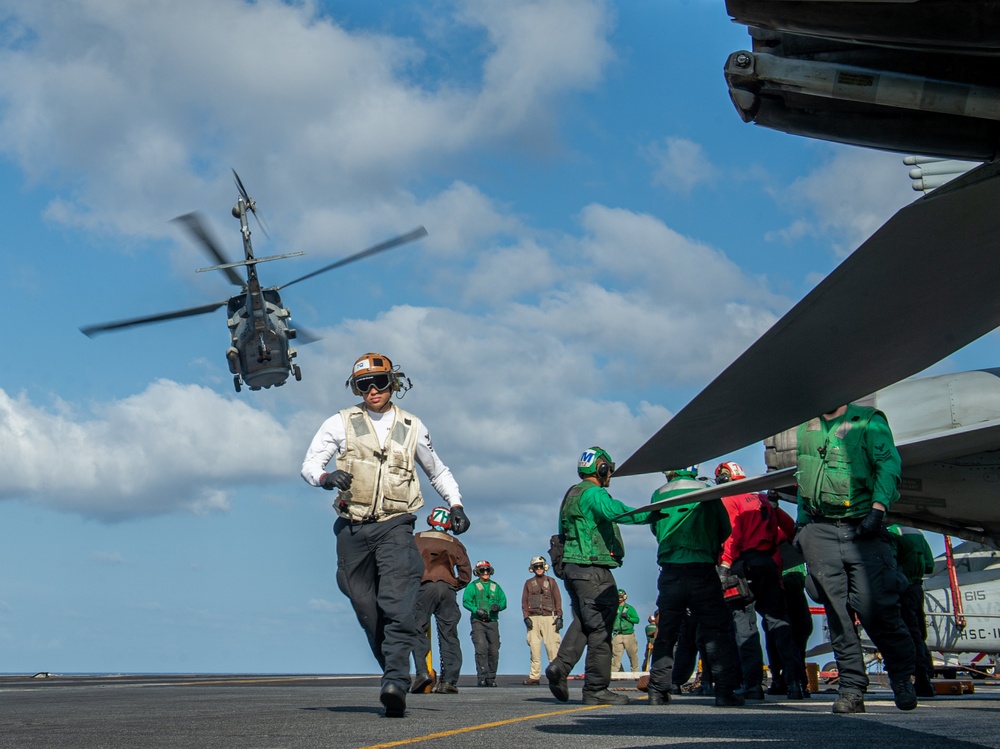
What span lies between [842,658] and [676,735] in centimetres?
205

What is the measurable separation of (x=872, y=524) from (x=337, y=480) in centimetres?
299

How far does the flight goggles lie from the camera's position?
687cm

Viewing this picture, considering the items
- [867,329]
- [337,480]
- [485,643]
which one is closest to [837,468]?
[337,480]

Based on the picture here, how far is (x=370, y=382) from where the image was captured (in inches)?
271

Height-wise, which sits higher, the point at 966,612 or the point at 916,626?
the point at 966,612

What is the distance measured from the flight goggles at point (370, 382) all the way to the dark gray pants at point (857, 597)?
106 inches

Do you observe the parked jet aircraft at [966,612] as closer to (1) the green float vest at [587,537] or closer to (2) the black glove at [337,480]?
(1) the green float vest at [587,537]

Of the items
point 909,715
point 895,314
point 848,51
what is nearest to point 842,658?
point 909,715

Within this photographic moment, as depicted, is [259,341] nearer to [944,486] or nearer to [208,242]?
[208,242]

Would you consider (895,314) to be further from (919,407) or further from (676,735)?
(919,407)

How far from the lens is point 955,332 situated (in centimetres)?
276

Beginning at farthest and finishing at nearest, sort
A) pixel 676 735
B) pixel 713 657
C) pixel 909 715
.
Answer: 1. pixel 713 657
2. pixel 909 715
3. pixel 676 735

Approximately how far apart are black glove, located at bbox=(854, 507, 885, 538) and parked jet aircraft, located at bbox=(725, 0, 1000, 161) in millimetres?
4234

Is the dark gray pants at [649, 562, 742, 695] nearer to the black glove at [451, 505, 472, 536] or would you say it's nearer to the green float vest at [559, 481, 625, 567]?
the green float vest at [559, 481, 625, 567]
